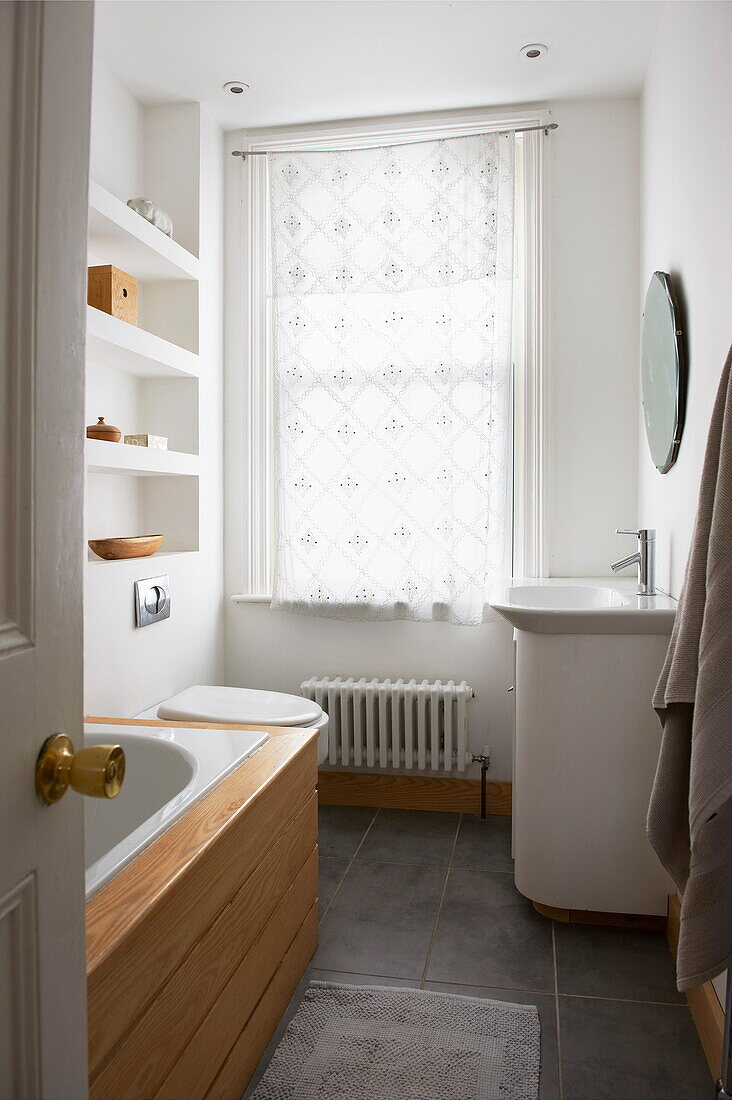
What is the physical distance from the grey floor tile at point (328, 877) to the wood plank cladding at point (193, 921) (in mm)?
414

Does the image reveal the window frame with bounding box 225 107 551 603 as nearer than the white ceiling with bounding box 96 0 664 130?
No

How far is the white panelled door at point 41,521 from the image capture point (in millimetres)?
621

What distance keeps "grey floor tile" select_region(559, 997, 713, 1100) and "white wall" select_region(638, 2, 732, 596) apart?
1043 millimetres

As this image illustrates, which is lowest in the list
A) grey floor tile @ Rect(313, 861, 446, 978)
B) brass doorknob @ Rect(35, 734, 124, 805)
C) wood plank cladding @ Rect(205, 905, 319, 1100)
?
grey floor tile @ Rect(313, 861, 446, 978)

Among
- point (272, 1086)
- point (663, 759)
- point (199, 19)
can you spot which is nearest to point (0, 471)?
point (663, 759)

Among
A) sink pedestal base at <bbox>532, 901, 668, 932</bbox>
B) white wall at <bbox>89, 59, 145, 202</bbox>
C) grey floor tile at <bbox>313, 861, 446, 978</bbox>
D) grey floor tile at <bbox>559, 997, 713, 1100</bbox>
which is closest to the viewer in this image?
grey floor tile at <bbox>559, 997, 713, 1100</bbox>

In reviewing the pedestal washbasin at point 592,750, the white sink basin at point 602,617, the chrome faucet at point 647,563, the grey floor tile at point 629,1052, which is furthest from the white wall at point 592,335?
the grey floor tile at point 629,1052

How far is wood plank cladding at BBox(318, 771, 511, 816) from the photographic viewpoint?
288 cm

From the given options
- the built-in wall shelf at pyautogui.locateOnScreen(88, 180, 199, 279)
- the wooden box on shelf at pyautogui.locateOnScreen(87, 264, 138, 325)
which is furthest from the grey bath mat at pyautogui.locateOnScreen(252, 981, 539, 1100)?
the built-in wall shelf at pyautogui.locateOnScreen(88, 180, 199, 279)

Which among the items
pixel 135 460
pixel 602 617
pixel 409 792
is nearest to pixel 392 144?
pixel 135 460

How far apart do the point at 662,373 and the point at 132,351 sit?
1565mm

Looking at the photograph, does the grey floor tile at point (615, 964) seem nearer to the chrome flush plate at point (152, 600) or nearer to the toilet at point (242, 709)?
the toilet at point (242, 709)

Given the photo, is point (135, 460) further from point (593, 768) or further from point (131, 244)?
point (593, 768)

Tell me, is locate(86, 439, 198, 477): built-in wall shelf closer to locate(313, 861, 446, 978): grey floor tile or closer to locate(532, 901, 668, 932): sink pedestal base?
Result: locate(313, 861, 446, 978): grey floor tile
